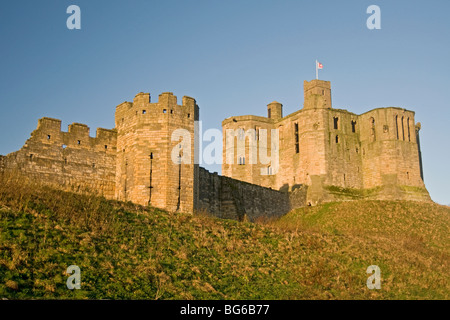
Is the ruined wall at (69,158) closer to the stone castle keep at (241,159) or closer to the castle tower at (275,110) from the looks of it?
the stone castle keep at (241,159)

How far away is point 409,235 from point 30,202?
953 inches

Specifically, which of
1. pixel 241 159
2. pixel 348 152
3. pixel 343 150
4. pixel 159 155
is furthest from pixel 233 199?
pixel 241 159

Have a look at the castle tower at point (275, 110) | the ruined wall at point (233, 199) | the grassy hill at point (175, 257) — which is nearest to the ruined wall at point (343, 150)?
the castle tower at point (275, 110)

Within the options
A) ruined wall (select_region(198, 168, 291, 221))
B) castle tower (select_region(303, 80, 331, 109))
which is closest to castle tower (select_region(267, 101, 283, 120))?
castle tower (select_region(303, 80, 331, 109))

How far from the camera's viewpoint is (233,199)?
34188 millimetres

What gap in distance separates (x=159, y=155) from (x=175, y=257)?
816cm

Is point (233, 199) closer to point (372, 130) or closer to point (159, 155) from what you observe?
point (159, 155)

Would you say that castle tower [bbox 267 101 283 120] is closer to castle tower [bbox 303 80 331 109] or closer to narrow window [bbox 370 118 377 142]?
castle tower [bbox 303 80 331 109]
